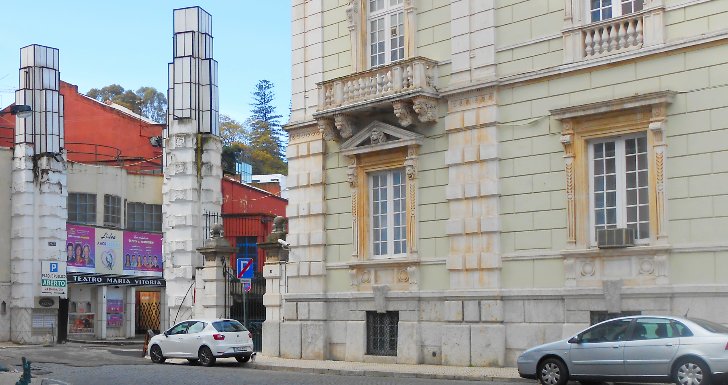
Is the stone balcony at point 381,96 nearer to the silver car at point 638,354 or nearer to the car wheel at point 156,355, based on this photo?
the silver car at point 638,354

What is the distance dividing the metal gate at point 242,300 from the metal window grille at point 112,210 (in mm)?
14973

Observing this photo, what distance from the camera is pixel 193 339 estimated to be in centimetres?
2759

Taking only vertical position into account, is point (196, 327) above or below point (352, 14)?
below

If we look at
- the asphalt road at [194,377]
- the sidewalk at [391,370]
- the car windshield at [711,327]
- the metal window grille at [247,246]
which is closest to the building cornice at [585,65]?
the car windshield at [711,327]

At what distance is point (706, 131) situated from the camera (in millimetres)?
19906

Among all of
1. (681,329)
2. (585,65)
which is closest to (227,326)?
(585,65)

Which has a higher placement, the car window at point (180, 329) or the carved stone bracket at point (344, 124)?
the carved stone bracket at point (344, 124)

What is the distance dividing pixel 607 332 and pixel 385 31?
1093cm

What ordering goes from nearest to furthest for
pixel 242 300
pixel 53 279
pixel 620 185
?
pixel 620 185, pixel 242 300, pixel 53 279

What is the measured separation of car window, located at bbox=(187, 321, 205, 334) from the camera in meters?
27.6

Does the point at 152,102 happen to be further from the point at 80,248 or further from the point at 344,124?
the point at 344,124

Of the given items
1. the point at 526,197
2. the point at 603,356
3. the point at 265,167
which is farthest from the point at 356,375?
the point at 265,167

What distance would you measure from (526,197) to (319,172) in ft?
21.4

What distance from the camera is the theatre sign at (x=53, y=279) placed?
1618 inches
